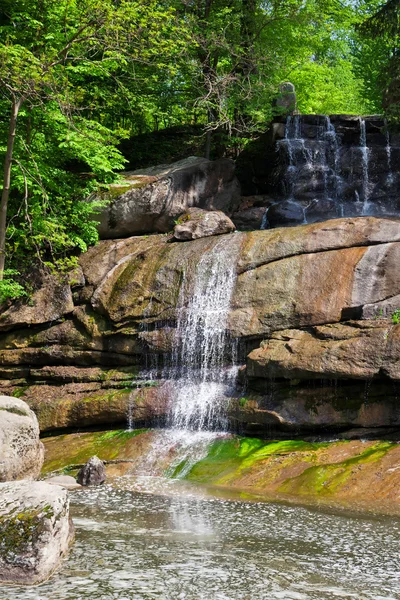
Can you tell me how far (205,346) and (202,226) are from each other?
4169 millimetres

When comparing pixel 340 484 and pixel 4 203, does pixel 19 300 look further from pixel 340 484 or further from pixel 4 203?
pixel 340 484

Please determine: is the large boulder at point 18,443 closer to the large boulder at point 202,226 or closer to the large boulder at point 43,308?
the large boulder at point 43,308

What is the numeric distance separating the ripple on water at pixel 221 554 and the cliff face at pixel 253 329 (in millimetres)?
3950

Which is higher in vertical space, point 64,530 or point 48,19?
point 48,19

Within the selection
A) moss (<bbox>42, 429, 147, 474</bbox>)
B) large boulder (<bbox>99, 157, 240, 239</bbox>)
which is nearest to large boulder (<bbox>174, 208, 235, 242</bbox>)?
large boulder (<bbox>99, 157, 240, 239</bbox>)

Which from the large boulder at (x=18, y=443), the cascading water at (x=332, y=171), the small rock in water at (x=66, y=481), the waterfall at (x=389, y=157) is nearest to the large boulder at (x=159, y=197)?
the cascading water at (x=332, y=171)

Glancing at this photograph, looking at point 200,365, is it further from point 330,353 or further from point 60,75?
point 60,75

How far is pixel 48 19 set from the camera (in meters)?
18.7

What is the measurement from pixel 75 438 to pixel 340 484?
666cm

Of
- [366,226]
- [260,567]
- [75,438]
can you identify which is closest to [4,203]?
[75,438]

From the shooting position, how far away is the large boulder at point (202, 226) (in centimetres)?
1903

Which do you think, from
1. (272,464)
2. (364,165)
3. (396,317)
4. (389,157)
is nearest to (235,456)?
(272,464)

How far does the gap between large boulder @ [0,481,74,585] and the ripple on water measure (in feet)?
0.60

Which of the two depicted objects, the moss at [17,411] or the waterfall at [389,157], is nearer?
the moss at [17,411]
